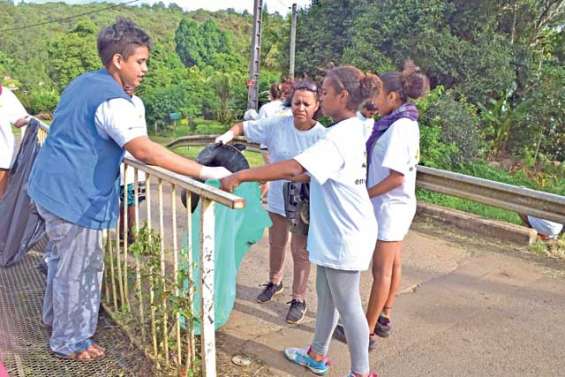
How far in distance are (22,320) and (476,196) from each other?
167 inches

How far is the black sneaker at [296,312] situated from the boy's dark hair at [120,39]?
6.62 feet

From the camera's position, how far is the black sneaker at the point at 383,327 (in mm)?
3594

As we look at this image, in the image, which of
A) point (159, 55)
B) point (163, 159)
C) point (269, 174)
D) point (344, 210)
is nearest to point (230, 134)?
point (163, 159)

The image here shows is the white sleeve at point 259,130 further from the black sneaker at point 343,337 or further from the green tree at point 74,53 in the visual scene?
the green tree at point 74,53

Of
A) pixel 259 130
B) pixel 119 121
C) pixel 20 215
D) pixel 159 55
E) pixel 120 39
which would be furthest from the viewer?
pixel 159 55

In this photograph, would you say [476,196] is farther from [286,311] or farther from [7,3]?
[7,3]

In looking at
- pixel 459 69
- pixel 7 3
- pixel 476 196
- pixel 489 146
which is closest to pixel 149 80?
pixel 459 69

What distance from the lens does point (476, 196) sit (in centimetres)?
552

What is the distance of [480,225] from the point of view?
5.80 metres

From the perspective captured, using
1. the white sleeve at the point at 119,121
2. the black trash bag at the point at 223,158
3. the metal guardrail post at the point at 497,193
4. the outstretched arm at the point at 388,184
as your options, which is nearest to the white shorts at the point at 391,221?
the outstretched arm at the point at 388,184

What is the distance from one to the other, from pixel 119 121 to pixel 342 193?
1.14 metres

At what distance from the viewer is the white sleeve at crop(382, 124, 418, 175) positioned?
300 cm

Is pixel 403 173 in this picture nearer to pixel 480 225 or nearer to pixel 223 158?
pixel 223 158

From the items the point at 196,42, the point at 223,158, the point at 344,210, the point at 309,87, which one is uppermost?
the point at 196,42
